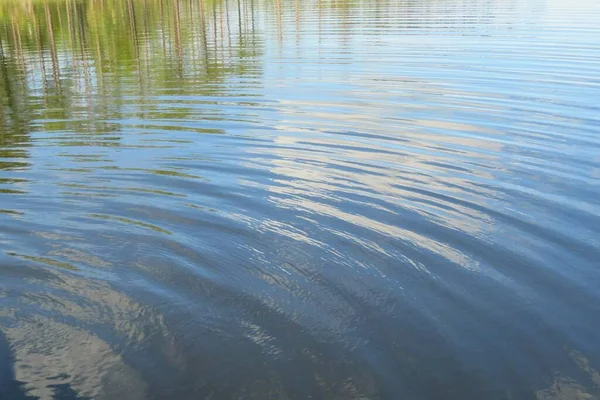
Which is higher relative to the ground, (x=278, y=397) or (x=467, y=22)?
(x=467, y=22)

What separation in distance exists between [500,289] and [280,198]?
3.90 metres

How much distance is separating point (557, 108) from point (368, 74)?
7.55 meters

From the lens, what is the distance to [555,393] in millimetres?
5543

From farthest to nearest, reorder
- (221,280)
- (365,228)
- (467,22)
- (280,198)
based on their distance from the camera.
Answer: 1. (467,22)
2. (280,198)
3. (365,228)
4. (221,280)

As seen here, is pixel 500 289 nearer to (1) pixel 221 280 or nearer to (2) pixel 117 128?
(1) pixel 221 280

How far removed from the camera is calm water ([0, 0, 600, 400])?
5.91m

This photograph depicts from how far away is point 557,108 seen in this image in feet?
52.6

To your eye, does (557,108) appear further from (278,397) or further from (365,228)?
(278,397)

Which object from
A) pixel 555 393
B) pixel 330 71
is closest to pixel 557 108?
pixel 330 71

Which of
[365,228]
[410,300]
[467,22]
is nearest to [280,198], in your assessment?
[365,228]

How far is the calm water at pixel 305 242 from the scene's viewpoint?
19.4 ft

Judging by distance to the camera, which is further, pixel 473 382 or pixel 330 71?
pixel 330 71

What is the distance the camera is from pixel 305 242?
8.47m

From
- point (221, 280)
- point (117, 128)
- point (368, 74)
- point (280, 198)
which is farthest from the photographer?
point (368, 74)
